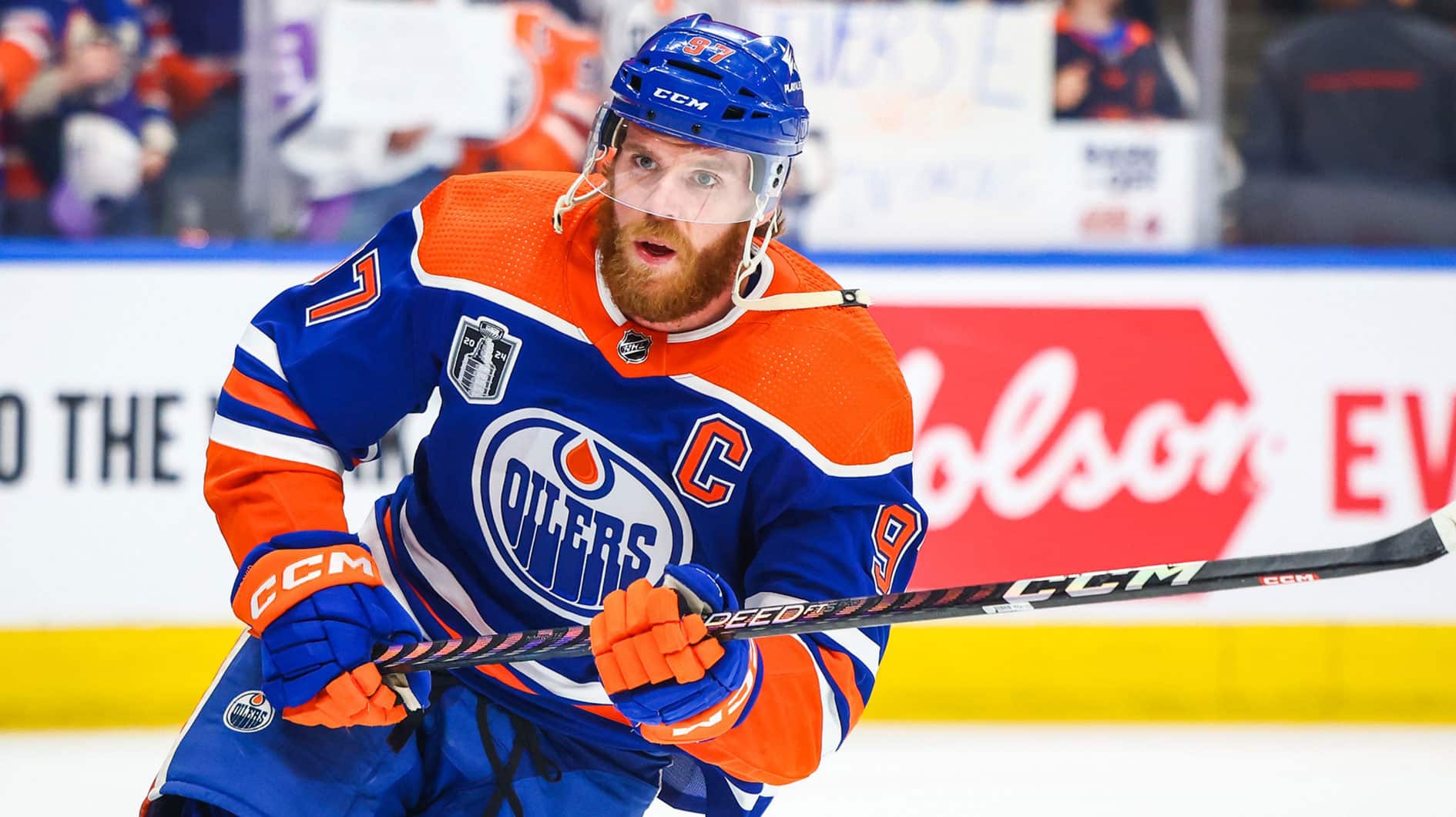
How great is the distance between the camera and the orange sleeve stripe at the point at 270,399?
1.88 metres

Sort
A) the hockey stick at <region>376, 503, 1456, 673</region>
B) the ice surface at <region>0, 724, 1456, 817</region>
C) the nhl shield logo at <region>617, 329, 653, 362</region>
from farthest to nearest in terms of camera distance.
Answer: the ice surface at <region>0, 724, 1456, 817</region> → the nhl shield logo at <region>617, 329, 653, 362</region> → the hockey stick at <region>376, 503, 1456, 673</region>

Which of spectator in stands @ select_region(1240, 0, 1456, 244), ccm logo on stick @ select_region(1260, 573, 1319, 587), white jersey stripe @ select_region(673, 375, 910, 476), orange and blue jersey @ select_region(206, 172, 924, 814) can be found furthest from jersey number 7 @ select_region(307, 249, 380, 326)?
spectator in stands @ select_region(1240, 0, 1456, 244)

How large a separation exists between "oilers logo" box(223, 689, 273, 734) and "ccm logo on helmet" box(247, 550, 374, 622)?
9cm

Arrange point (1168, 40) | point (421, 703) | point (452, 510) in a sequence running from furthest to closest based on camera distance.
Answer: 1. point (1168, 40)
2. point (452, 510)
3. point (421, 703)

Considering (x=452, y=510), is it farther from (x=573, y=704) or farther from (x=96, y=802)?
(x=96, y=802)

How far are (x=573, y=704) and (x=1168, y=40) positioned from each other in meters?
2.51

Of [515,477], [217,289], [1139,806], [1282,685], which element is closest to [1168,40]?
[1282,685]

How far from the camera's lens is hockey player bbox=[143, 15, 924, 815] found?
175 cm

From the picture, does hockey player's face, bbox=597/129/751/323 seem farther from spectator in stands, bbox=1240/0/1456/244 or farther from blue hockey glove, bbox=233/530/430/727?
spectator in stands, bbox=1240/0/1456/244

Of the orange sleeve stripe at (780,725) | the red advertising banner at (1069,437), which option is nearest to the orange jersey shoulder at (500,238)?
the orange sleeve stripe at (780,725)

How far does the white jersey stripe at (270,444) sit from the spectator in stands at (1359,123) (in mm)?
2572

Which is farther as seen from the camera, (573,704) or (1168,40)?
(1168,40)

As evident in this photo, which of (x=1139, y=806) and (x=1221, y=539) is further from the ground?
(x=1221, y=539)

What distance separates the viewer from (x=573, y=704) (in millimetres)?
1956
